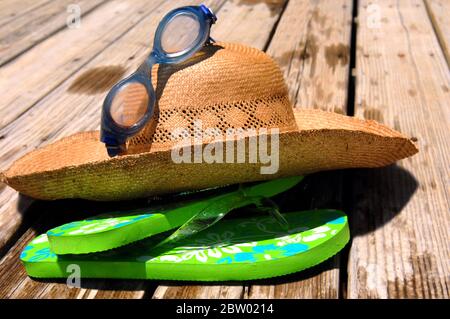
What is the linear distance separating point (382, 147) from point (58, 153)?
873mm

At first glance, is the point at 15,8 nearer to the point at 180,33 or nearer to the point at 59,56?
the point at 59,56

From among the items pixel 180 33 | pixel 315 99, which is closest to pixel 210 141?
pixel 180 33

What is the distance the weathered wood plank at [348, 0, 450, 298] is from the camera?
4.31 feet

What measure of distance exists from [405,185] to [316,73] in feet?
2.95

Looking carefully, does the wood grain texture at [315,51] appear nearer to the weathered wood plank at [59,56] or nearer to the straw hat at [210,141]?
the straw hat at [210,141]

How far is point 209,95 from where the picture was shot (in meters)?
1.41

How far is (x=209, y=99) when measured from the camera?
1407 mm

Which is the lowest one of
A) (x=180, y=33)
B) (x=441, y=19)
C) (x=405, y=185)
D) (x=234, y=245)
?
(x=441, y=19)

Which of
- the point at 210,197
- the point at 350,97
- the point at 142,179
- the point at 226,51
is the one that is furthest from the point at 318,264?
the point at 350,97

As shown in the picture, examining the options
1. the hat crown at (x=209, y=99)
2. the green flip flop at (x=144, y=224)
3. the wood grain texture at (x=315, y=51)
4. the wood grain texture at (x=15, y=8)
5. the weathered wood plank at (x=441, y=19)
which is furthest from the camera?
the wood grain texture at (x=15, y=8)

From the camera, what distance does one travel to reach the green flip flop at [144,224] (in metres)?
1.27

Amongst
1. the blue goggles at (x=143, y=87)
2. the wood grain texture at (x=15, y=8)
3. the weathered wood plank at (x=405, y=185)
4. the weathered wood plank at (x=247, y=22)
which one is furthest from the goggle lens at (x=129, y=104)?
the wood grain texture at (x=15, y=8)

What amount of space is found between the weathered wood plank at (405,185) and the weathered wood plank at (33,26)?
160 cm

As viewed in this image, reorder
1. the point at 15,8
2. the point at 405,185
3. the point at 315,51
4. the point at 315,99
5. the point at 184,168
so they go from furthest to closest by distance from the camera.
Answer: the point at 15,8 < the point at 315,51 < the point at 315,99 < the point at 405,185 < the point at 184,168
